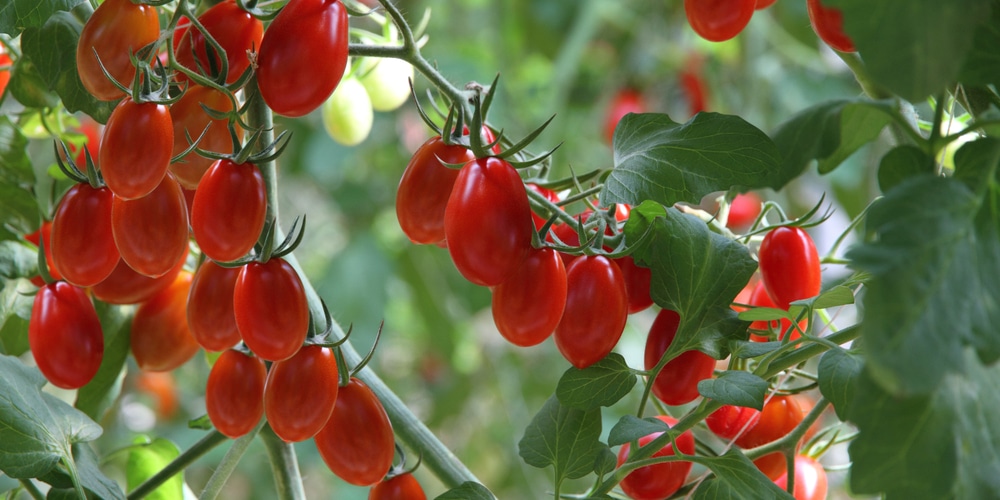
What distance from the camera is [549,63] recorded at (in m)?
1.94

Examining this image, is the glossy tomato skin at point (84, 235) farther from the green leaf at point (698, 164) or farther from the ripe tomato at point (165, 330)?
the green leaf at point (698, 164)

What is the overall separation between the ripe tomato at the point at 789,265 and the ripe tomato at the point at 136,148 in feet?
0.84

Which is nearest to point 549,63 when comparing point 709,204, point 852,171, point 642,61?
point 642,61

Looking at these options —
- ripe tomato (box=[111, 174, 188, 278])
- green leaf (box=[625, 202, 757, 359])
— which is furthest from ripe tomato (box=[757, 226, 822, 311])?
ripe tomato (box=[111, 174, 188, 278])

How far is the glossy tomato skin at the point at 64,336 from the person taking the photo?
1.43 ft

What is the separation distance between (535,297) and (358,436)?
0.10m

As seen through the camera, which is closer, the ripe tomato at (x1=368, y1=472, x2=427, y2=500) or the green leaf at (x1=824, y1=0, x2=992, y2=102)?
the green leaf at (x1=824, y1=0, x2=992, y2=102)

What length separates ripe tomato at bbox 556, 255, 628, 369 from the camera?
1.20ft

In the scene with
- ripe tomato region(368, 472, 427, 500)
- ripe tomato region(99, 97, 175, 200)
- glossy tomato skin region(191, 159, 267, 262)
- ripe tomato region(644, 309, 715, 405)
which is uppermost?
ripe tomato region(99, 97, 175, 200)

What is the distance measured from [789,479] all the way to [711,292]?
0.09 m

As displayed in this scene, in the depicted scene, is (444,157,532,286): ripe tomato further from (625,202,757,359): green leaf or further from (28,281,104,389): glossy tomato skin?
(28,281,104,389): glossy tomato skin

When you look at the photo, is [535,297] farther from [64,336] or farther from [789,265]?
[64,336]

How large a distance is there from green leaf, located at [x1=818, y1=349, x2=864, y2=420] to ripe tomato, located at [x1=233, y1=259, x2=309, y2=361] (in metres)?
0.19

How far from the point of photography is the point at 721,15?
1.21 feet
